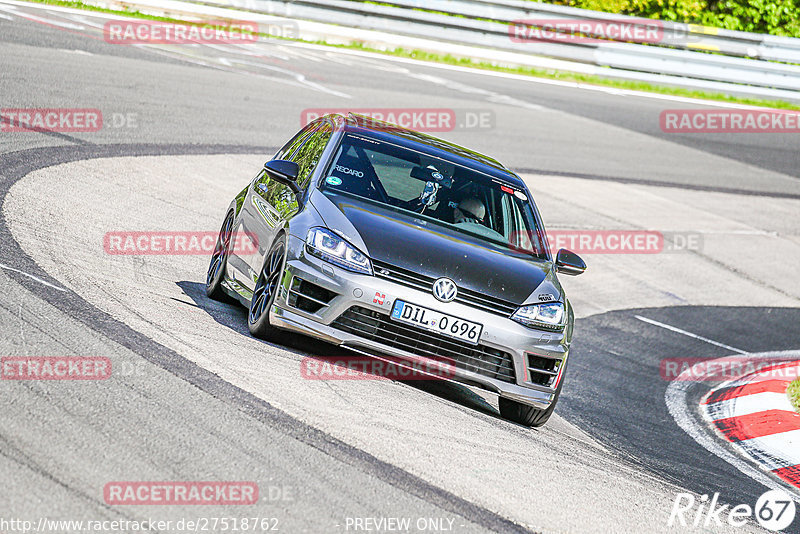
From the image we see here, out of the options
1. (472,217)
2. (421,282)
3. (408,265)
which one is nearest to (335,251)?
(408,265)

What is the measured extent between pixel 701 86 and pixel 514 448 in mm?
21342

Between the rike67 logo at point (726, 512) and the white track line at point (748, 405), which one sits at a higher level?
the rike67 logo at point (726, 512)

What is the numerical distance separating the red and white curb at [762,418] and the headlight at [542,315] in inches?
72.8

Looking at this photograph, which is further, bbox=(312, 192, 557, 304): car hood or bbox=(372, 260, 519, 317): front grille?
bbox=(312, 192, 557, 304): car hood

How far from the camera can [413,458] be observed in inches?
207

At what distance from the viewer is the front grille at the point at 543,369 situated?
6.68m

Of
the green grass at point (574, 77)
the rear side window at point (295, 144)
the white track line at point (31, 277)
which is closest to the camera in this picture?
the white track line at point (31, 277)

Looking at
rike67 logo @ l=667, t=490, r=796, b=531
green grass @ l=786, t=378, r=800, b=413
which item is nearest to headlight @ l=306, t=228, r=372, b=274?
rike67 logo @ l=667, t=490, r=796, b=531

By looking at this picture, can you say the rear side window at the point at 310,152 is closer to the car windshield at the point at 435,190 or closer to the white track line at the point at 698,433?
the car windshield at the point at 435,190

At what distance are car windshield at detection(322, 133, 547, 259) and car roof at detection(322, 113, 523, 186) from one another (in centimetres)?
10

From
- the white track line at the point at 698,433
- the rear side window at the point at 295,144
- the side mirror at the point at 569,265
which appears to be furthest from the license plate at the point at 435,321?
the rear side window at the point at 295,144

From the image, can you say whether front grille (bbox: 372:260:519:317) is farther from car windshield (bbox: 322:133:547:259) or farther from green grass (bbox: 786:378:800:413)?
green grass (bbox: 786:378:800:413)

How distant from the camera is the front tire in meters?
6.71

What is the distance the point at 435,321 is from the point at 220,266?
2.27 metres
